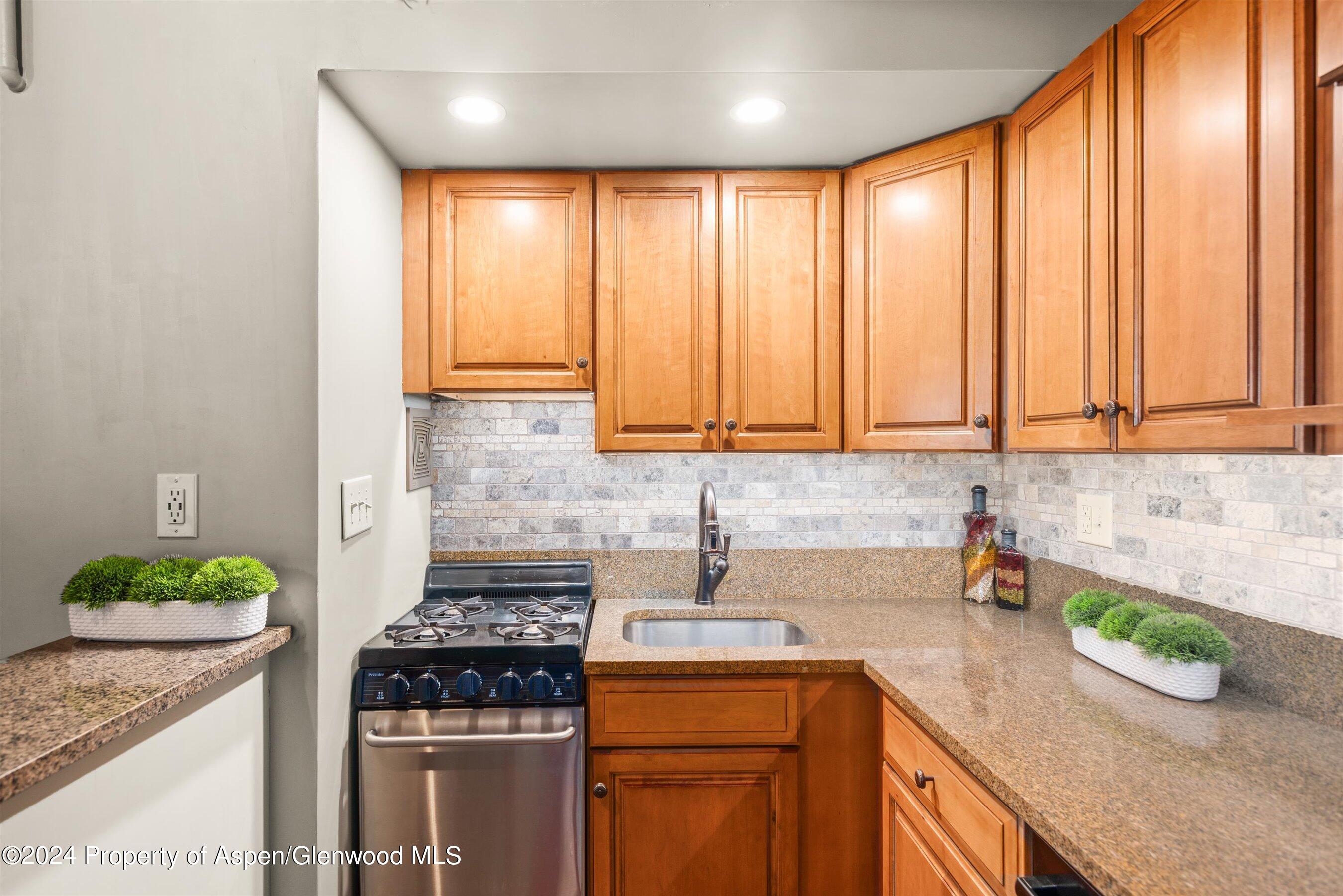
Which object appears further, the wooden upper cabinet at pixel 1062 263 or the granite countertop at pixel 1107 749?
the wooden upper cabinet at pixel 1062 263

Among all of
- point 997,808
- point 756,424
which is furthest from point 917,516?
point 997,808

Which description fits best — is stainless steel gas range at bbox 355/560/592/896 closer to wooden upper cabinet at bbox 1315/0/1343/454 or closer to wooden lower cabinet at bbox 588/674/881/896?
wooden lower cabinet at bbox 588/674/881/896

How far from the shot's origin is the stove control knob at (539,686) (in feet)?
4.91

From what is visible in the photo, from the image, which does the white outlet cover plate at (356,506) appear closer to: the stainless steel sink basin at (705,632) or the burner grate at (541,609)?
the burner grate at (541,609)

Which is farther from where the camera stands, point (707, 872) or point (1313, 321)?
point (707, 872)

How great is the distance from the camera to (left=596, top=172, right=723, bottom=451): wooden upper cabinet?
73.3 inches

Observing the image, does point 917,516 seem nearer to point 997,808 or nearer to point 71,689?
point 997,808

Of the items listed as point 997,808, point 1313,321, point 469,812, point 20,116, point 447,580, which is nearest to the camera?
point 1313,321

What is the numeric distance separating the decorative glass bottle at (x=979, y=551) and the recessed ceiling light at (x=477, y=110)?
176 centimetres

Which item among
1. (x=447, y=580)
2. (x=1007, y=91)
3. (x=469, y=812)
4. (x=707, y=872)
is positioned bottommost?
(x=707, y=872)

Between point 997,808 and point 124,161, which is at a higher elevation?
point 124,161

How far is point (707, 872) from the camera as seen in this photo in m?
1.51

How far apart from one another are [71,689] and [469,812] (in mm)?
844

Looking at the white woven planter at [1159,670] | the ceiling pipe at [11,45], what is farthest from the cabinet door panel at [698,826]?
the ceiling pipe at [11,45]
